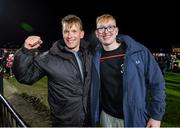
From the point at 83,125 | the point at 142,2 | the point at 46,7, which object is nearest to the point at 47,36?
the point at 46,7

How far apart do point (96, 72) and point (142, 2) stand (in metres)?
53.3

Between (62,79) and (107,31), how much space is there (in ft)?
2.41

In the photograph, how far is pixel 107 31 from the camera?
3.48 meters

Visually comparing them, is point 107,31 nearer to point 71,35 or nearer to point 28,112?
point 71,35

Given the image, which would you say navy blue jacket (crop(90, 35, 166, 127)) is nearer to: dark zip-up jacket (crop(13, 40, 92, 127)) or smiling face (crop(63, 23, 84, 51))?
dark zip-up jacket (crop(13, 40, 92, 127))

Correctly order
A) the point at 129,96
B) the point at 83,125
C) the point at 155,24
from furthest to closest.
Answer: the point at 155,24
the point at 83,125
the point at 129,96

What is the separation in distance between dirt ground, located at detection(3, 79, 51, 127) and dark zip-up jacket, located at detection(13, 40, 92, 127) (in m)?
3.57

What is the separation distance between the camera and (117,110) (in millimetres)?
3434

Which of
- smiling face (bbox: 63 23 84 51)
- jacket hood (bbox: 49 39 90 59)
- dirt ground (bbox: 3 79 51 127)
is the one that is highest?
smiling face (bbox: 63 23 84 51)

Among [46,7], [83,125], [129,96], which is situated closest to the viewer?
[129,96]

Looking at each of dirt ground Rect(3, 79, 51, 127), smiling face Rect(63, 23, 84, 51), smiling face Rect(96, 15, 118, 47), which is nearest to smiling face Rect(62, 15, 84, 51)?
smiling face Rect(63, 23, 84, 51)

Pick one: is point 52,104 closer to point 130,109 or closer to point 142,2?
point 130,109

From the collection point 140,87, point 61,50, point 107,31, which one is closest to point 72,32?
point 61,50

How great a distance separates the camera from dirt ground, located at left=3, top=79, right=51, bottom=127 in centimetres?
717
